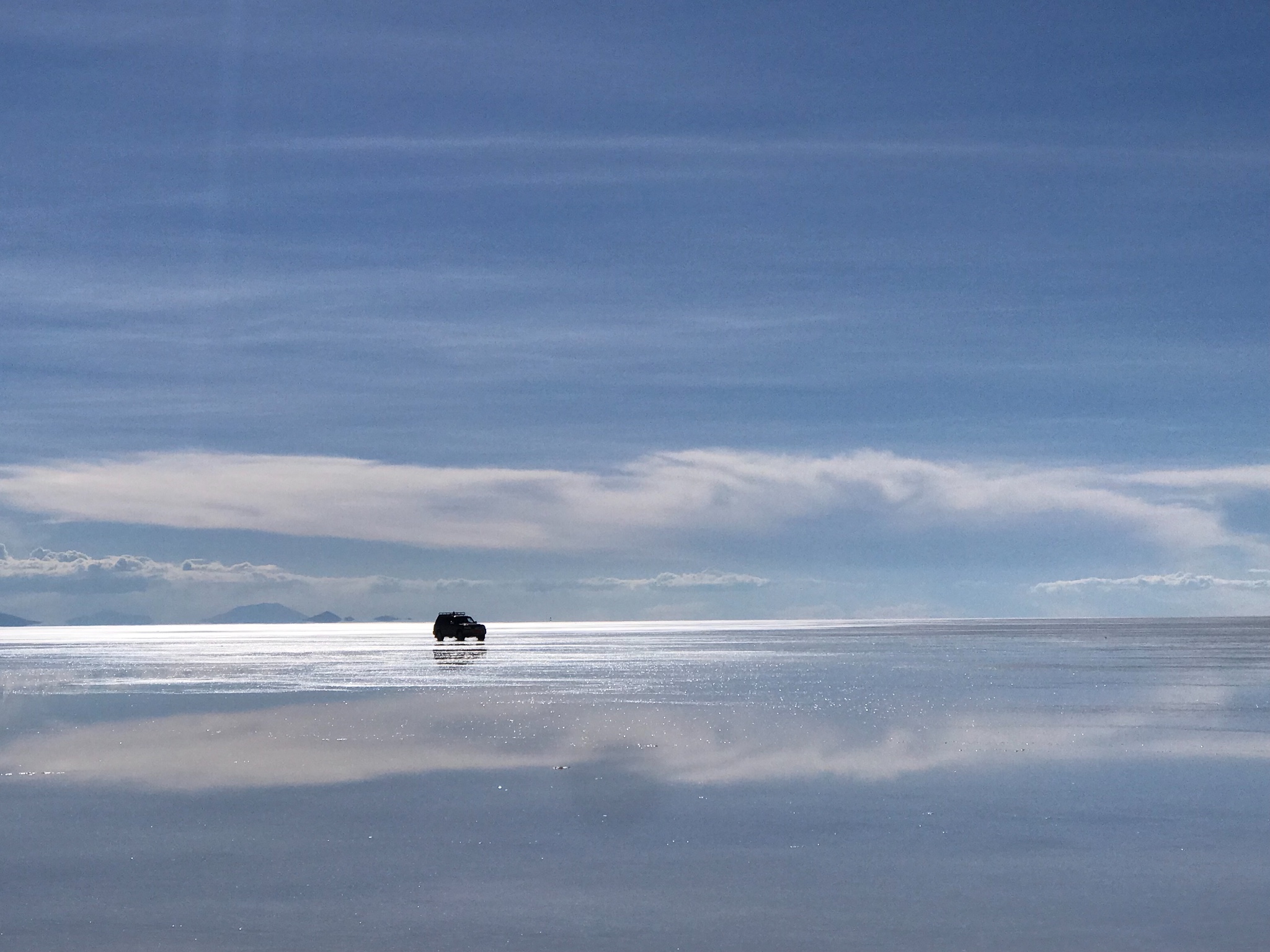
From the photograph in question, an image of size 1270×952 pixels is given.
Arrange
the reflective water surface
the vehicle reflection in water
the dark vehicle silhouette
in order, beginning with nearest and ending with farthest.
→ 1. the reflective water surface
2. the vehicle reflection in water
3. the dark vehicle silhouette

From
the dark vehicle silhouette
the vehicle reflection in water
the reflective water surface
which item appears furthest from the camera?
the dark vehicle silhouette

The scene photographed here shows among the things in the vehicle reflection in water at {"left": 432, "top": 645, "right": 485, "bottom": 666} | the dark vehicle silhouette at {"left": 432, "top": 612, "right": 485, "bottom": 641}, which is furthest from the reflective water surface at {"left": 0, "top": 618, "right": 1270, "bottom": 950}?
the dark vehicle silhouette at {"left": 432, "top": 612, "right": 485, "bottom": 641}

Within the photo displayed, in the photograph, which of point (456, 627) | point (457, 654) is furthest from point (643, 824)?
point (456, 627)

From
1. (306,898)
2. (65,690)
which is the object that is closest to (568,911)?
(306,898)

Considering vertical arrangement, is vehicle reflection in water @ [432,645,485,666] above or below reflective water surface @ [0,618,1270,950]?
above

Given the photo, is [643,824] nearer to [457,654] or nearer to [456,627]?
[457,654]

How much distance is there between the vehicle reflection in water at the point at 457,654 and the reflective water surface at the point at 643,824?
33541 mm

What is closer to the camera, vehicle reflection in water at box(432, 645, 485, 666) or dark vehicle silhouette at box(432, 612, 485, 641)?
vehicle reflection in water at box(432, 645, 485, 666)

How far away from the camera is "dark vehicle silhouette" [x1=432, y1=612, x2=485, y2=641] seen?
108000mm

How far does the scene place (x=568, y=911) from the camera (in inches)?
498

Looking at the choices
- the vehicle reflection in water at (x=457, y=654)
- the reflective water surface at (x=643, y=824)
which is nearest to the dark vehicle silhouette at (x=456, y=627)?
the vehicle reflection in water at (x=457, y=654)

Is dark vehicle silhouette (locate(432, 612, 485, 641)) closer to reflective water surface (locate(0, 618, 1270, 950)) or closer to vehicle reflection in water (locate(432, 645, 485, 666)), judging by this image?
vehicle reflection in water (locate(432, 645, 485, 666))

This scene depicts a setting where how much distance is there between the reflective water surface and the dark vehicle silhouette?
225 ft

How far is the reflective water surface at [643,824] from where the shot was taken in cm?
1216
